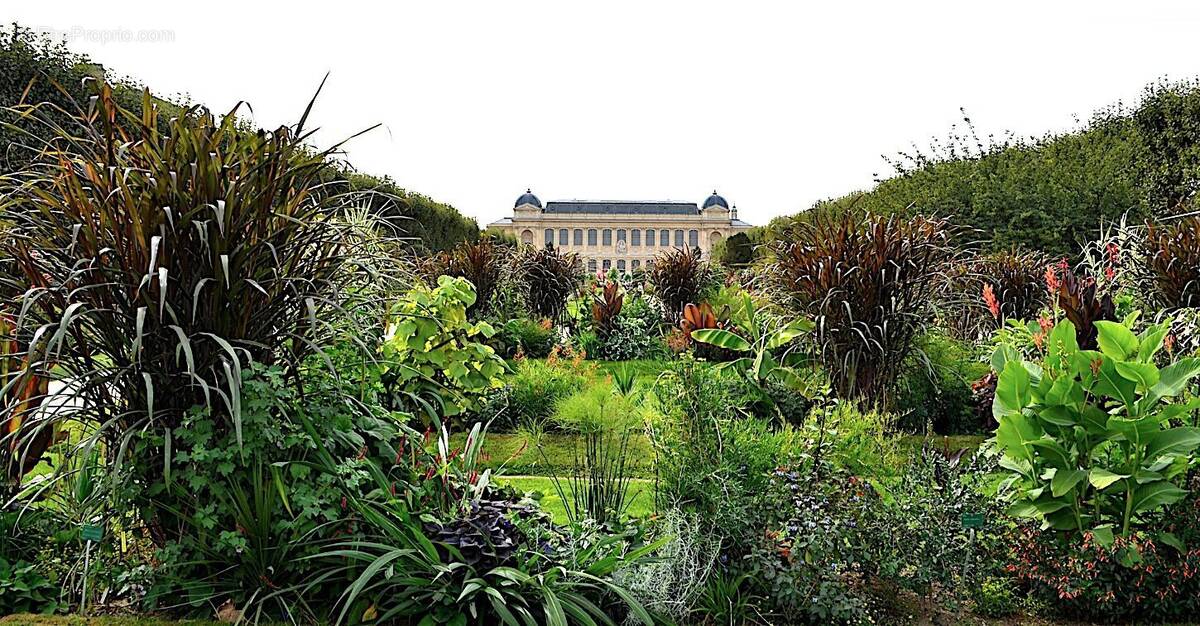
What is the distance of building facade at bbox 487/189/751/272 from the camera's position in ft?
242

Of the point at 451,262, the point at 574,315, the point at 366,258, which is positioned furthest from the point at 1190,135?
the point at 366,258

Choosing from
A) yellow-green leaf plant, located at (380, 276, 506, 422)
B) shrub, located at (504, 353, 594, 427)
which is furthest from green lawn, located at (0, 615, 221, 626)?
shrub, located at (504, 353, 594, 427)

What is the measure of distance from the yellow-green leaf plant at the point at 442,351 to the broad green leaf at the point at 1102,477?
369cm

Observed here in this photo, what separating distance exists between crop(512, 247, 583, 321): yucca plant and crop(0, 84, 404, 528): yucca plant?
10.4 meters

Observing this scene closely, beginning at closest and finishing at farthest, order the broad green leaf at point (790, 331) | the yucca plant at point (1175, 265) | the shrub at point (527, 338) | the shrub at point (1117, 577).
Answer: the shrub at point (1117, 577), the yucca plant at point (1175, 265), the broad green leaf at point (790, 331), the shrub at point (527, 338)

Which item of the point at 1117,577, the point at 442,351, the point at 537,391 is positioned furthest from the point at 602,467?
the point at 537,391

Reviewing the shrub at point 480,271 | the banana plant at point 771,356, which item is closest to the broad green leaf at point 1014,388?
the banana plant at point 771,356

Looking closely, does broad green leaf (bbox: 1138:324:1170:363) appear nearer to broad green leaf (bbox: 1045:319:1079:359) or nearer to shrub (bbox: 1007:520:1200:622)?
broad green leaf (bbox: 1045:319:1079:359)

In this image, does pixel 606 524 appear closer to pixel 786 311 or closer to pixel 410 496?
pixel 410 496

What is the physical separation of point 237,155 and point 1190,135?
21081 millimetres

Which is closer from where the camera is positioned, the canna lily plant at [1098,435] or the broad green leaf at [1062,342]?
the canna lily plant at [1098,435]

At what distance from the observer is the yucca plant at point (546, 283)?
46.2 ft

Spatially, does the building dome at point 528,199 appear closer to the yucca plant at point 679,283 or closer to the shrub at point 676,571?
the yucca plant at point 679,283

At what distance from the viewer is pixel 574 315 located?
1291cm
